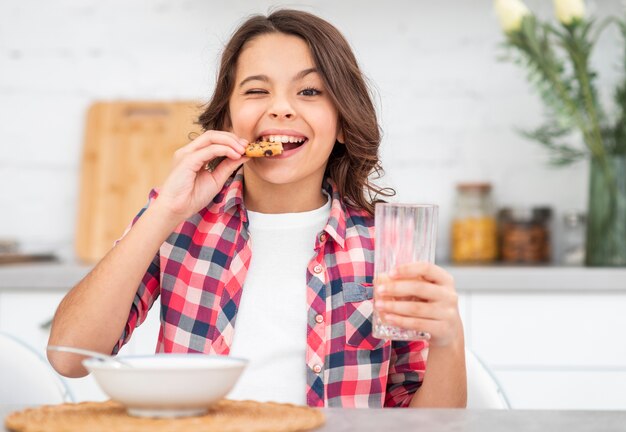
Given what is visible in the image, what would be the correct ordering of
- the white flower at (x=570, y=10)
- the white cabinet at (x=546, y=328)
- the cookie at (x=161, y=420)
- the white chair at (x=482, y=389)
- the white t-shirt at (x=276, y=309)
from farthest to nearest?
the white flower at (x=570, y=10) < the white cabinet at (x=546, y=328) < the white t-shirt at (x=276, y=309) < the white chair at (x=482, y=389) < the cookie at (x=161, y=420)

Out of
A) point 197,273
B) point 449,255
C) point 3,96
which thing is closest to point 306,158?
point 197,273

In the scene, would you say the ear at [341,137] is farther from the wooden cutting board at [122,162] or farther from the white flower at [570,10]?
the wooden cutting board at [122,162]

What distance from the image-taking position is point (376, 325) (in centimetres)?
112

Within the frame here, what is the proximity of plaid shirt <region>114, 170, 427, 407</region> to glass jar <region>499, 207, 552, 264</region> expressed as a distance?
49.1 inches

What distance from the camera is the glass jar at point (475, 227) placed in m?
2.72

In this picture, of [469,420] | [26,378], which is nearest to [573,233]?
[26,378]

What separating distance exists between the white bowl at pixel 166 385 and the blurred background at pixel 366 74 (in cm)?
190

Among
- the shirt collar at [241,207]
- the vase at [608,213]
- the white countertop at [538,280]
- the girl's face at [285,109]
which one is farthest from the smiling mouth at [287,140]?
the vase at [608,213]

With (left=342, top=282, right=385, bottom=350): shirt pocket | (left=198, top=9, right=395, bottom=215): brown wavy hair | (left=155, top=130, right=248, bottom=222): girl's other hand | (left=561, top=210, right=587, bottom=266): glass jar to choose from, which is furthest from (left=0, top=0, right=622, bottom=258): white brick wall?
(left=155, top=130, right=248, bottom=222): girl's other hand

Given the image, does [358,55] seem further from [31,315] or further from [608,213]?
[31,315]

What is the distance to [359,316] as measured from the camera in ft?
4.75

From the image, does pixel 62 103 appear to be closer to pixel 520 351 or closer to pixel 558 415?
pixel 520 351

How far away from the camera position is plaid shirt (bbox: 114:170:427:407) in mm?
1413

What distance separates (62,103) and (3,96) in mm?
196
